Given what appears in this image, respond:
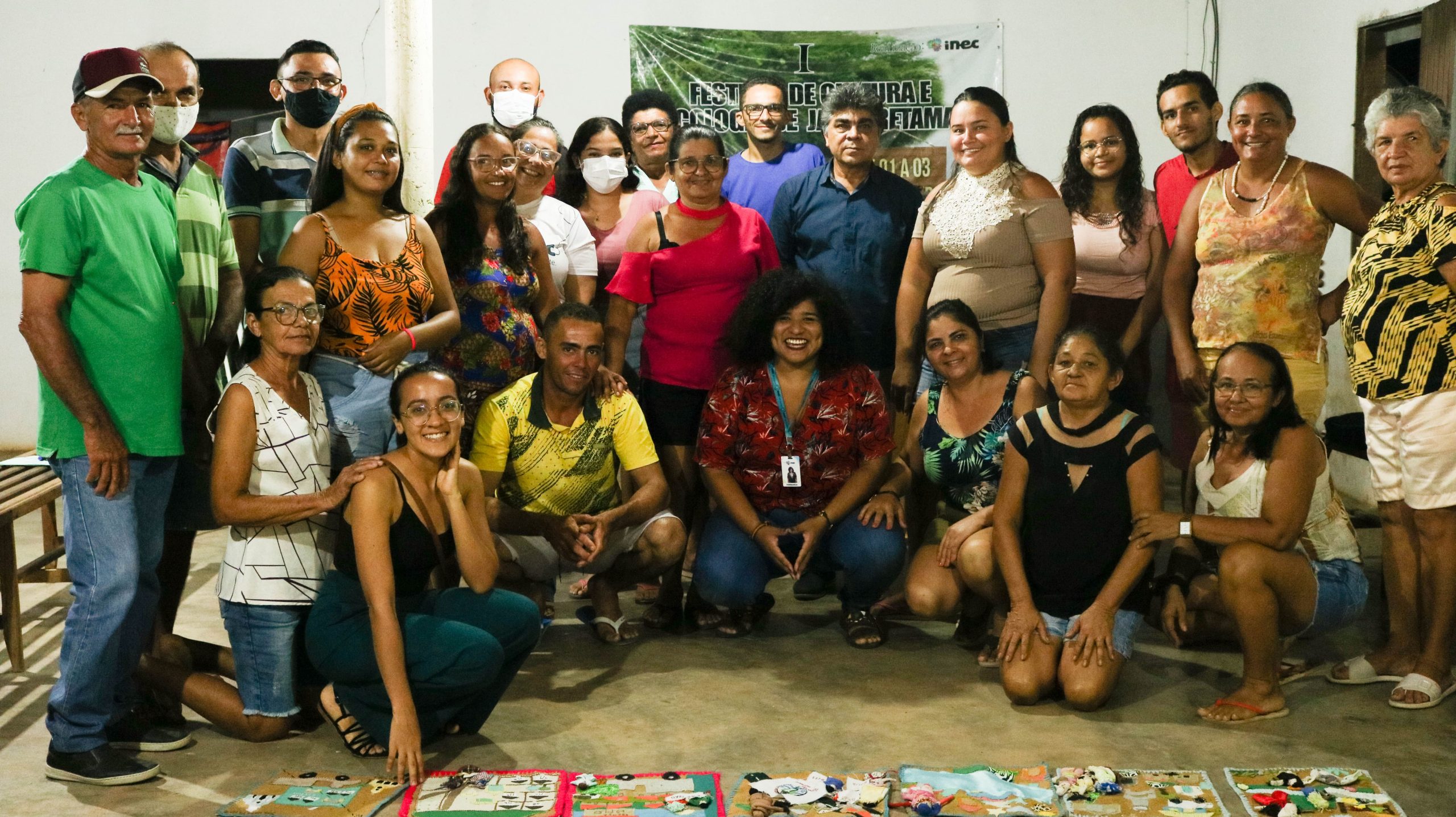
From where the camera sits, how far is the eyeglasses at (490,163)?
13.4ft

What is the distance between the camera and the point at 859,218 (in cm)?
465

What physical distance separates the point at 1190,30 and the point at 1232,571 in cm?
484

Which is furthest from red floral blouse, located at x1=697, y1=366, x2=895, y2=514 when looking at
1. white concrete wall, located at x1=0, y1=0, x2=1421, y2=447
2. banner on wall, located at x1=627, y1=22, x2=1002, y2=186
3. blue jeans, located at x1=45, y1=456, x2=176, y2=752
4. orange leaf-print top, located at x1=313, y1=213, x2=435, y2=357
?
white concrete wall, located at x1=0, y1=0, x2=1421, y2=447

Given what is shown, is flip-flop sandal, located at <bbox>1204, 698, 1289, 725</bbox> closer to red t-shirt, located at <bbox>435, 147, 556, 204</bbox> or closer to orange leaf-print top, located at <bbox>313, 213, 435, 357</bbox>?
orange leaf-print top, located at <bbox>313, 213, 435, 357</bbox>

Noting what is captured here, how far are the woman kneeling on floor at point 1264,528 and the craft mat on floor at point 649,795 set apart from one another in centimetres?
145

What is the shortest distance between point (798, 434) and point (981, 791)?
4.87 feet

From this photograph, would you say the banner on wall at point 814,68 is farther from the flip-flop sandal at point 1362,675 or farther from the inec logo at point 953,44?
the flip-flop sandal at point 1362,675

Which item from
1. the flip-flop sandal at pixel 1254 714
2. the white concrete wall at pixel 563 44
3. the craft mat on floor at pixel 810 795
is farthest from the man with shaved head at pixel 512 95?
the flip-flop sandal at pixel 1254 714

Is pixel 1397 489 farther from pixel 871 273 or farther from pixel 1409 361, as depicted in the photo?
pixel 871 273

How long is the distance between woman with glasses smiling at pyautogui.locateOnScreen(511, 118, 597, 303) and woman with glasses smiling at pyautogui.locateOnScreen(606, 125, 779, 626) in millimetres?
124

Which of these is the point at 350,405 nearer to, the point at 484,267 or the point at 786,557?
the point at 484,267

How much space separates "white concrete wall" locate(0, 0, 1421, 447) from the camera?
24.0 feet

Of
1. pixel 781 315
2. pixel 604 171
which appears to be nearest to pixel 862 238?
pixel 781 315

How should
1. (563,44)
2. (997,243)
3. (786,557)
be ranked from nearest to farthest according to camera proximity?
(786,557) < (997,243) < (563,44)
